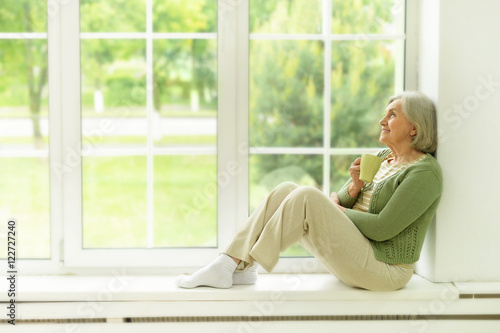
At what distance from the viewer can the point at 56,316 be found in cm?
277

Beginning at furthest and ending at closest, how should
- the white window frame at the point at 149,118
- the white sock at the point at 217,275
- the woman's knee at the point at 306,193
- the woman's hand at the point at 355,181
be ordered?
the white window frame at the point at 149,118 → the woman's hand at the point at 355,181 → the white sock at the point at 217,275 → the woman's knee at the point at 306,193

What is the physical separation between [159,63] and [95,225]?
0.85 metres

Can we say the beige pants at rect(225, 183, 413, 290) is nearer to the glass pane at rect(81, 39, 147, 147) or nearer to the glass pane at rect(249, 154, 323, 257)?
the glass pane at rect(249, 154, 323, 257)

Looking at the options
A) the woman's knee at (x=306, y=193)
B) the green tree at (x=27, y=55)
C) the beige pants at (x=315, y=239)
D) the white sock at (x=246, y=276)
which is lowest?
the white sock at (x=246, y=276)

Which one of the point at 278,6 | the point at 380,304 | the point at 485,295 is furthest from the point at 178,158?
the point at 485,295

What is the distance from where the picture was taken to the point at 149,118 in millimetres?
3098

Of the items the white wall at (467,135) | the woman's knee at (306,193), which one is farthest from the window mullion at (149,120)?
the white wall at (467,135)

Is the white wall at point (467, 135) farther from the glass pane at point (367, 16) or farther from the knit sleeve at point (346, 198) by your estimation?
the knit sleeve at point (346, 198)

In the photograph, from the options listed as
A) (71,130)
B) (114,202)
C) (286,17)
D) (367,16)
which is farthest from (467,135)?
(71,130)

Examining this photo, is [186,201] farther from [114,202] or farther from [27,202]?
[27,202]

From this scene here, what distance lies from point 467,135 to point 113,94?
5.50 ft

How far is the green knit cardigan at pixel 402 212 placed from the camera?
270 centimetres

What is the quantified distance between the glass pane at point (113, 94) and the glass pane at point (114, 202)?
0.10 metres

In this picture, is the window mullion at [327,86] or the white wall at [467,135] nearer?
the white wall at [467,135]
